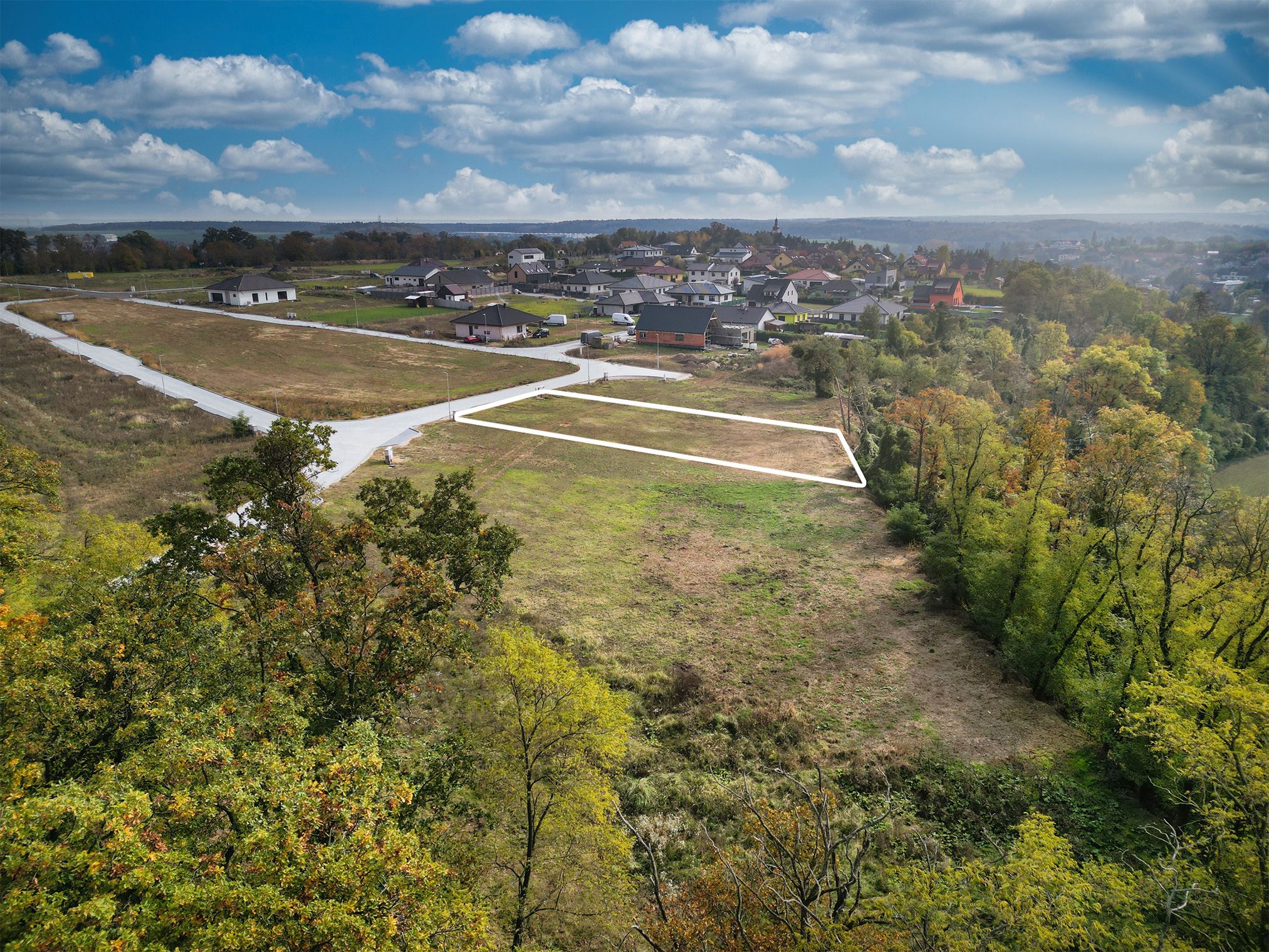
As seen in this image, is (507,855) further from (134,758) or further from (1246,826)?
(1246,826)

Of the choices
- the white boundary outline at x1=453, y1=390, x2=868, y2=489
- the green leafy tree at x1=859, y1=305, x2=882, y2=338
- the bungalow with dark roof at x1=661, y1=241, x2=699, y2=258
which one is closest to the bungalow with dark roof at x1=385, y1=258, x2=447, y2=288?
the white boundary outline at x1=453, y1=390, x2=868, y2=489

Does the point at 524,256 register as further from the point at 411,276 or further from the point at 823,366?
the point at 823,366

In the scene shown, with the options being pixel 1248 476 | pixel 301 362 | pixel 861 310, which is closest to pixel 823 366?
pixel 1248 476

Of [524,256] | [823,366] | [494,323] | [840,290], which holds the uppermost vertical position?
[524,256]

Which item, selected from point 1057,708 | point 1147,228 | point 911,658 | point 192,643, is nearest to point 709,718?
point 911,658

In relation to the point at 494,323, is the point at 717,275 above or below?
above

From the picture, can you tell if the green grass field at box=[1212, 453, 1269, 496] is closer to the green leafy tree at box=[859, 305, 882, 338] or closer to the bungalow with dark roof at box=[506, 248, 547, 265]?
the green leafy tree at box=[859, 305, 882, 338]
